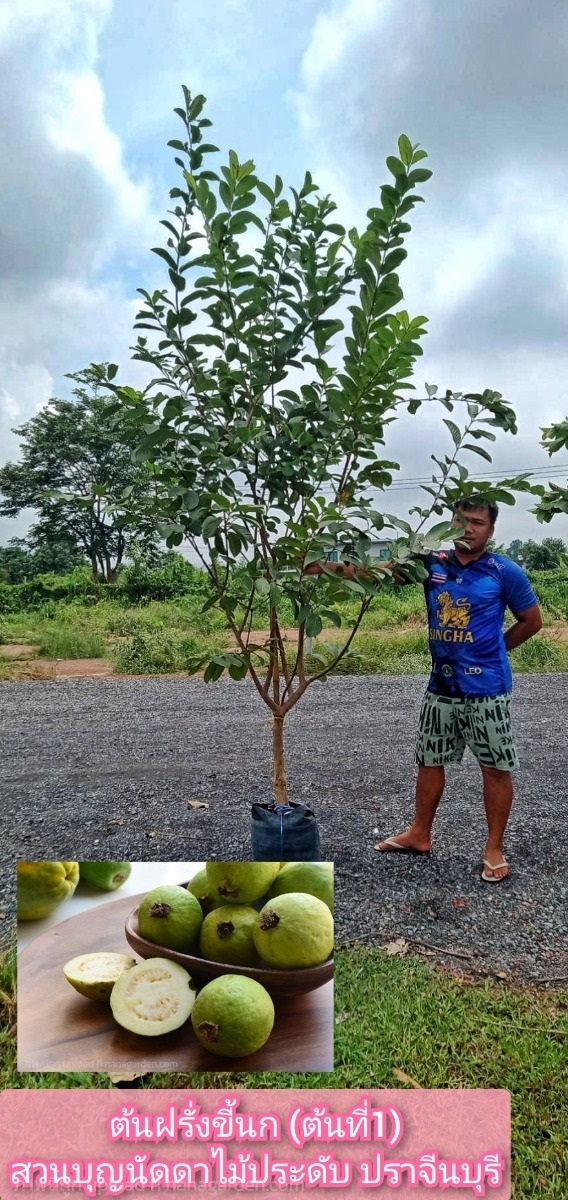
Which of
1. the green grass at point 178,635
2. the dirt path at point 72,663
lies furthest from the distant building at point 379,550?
the dirt path at point 72,663

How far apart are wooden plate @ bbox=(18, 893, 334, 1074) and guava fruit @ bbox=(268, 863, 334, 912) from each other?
16 cm

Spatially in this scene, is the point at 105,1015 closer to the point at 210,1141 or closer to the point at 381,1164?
the point at 210,1141

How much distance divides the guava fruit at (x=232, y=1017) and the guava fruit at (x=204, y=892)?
0.15 meters

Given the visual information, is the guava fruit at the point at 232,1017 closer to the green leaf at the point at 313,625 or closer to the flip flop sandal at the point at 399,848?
the green leaf at the point at 313,625

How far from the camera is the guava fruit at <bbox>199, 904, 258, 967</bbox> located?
153cm

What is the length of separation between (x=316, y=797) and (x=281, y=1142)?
1.95 metres

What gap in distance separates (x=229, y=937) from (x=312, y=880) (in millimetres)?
193

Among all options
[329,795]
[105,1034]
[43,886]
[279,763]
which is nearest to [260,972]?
[105,1034]

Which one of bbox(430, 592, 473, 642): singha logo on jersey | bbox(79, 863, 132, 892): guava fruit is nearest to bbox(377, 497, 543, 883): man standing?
bbox(430, 592, 473, 642): singha logo on jersey

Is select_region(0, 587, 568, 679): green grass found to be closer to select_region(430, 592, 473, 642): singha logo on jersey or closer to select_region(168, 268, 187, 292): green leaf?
select_region(430, 592, 473, 642): singha logo on jersey

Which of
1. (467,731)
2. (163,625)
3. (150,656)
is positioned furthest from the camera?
(163,625)

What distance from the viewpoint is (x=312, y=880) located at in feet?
5.26

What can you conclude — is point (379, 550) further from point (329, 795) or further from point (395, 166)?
point (329, 795)

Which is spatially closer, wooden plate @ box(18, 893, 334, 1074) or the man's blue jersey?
wooden plate @ box(18, 893, 334, 1074)
